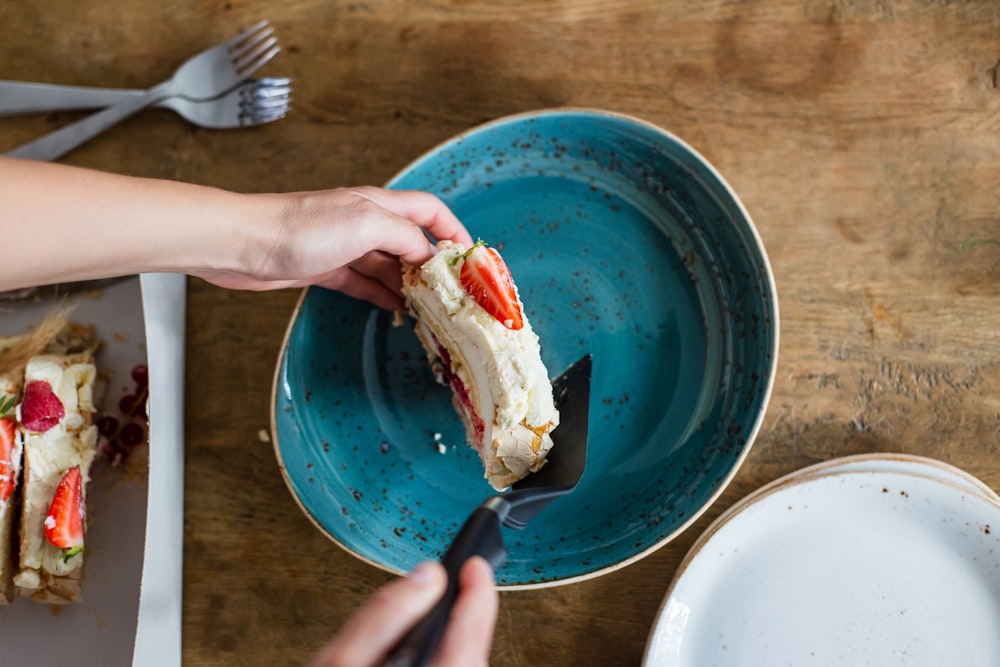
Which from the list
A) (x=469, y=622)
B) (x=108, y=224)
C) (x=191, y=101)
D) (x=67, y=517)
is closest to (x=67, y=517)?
(x=67, y=517)

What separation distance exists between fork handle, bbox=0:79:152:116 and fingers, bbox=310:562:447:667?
1.76 metres

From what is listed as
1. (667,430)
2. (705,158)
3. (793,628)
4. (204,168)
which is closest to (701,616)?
(793,628)

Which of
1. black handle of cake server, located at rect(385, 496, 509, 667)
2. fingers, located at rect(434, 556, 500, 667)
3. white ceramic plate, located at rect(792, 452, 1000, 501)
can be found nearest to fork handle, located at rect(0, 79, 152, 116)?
black handle of cake server, located at rect(385, 496, 509, 667)

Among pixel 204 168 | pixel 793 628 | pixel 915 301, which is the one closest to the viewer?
pixel 793 628

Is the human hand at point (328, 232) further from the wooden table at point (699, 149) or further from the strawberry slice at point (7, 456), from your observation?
the strawberry slice at point (7, 456)

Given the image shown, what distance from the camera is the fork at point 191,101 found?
2.18 metres

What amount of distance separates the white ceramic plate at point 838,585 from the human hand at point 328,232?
1.07m

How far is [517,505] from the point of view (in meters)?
1.54

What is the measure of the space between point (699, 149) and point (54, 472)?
1.98 meters

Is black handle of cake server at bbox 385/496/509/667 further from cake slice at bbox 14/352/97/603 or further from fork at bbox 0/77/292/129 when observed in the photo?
fork at bbox 0/77/292/129

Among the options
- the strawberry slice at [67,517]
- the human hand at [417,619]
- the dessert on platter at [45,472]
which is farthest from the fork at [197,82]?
the human hand at [417,619]

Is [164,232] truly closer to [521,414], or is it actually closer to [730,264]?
[521,414]

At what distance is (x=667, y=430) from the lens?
2.03 metres

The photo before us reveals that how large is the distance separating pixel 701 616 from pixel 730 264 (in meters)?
0.92
